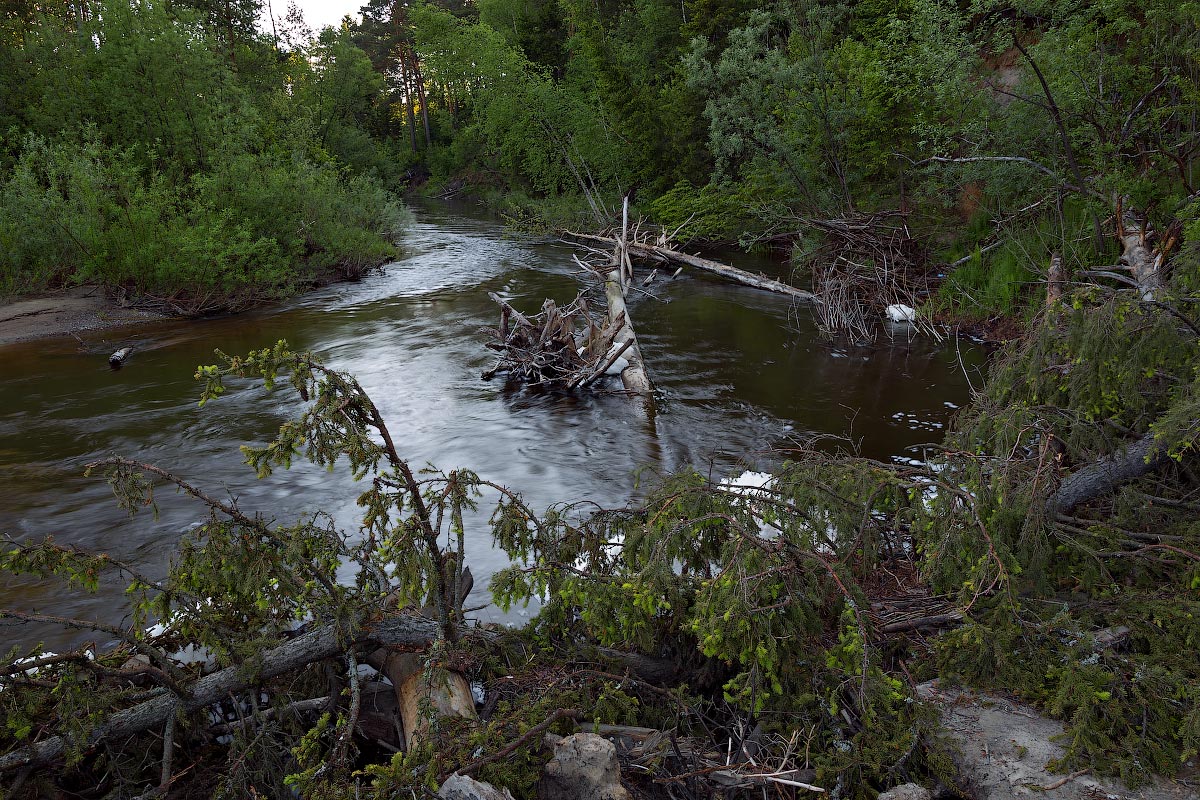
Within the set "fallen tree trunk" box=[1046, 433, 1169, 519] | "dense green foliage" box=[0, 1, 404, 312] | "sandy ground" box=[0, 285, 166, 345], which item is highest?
"dense green foliage" box=[0, 1, 404, 312]

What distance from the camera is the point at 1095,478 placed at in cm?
461

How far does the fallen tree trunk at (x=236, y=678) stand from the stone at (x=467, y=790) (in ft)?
3.45

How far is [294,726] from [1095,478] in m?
4.97

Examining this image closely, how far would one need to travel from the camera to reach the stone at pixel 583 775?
2.64 metres

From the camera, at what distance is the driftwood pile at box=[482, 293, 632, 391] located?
10.6 metres

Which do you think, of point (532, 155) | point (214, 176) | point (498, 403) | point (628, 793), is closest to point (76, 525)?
point (498, 403)

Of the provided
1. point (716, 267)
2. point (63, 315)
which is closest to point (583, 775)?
point (716, 267)

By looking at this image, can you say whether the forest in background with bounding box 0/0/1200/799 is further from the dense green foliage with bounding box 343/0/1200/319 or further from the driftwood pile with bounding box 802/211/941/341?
the driftwood pile with bounding box 802/211/941/341

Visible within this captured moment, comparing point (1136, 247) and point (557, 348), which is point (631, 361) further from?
point (1136, 247)

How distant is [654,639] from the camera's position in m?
3.59

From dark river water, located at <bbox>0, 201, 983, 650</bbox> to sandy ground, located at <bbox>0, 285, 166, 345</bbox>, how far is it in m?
0.79

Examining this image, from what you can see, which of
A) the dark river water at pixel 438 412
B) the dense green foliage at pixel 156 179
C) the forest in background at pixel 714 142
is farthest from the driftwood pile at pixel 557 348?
the dense green foliage at pixel 156 179

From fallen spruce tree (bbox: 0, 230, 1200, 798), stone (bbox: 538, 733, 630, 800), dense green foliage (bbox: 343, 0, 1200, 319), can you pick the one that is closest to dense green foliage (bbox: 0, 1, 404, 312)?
dense green foliage (bbox: 343, 0, 1200, 319)

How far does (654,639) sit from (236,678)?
1986mm
